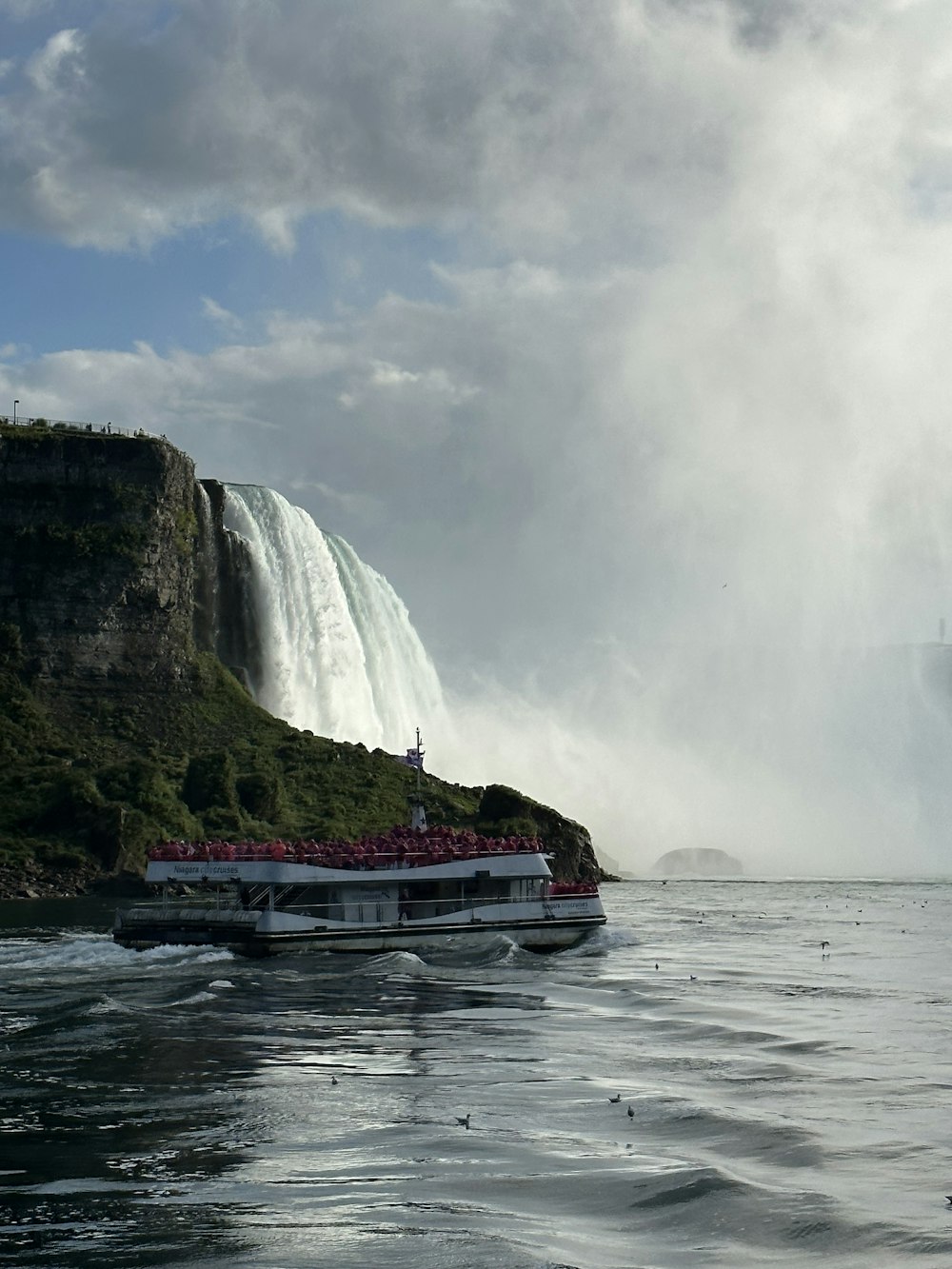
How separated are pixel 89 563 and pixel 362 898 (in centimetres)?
9995

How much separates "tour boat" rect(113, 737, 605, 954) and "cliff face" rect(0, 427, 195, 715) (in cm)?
8852

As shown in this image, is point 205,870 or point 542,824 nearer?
point 205,870

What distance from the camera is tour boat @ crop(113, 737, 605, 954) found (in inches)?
2756

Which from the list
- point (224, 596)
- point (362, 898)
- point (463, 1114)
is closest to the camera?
point (463, 1114)

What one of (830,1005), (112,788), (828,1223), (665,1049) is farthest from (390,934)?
(112,788)

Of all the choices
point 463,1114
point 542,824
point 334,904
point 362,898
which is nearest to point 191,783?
point 542,824

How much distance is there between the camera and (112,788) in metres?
144

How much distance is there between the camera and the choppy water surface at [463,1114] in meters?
24.8

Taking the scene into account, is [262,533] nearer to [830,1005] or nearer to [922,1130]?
[830,1005]

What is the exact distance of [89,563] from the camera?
538 feet

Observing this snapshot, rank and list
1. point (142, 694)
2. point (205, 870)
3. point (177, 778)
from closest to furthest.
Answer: point (205, 870), point (177, 778), point (142, 694)

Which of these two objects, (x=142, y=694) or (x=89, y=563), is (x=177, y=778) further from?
(x=89, y=563)

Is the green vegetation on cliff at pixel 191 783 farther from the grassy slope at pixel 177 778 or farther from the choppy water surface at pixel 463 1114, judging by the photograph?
the choppy water surface at pixel 463 1114

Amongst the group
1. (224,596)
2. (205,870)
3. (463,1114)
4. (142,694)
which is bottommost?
(463,1114)
